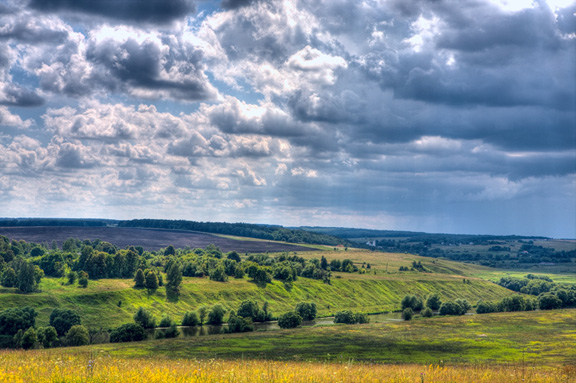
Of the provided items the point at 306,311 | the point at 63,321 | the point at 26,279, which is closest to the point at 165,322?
the point at 63,321

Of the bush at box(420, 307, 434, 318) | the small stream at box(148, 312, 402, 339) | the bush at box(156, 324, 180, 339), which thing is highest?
the bush at box(420, 307, 434, 318)

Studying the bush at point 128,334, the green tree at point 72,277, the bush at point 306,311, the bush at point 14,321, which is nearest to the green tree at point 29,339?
the bush at point 14,321

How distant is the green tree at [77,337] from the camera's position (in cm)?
13238

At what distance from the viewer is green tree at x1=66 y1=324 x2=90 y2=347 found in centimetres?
13238

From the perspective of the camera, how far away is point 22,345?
411ft

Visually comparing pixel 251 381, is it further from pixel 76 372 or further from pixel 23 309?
pixel 23 309

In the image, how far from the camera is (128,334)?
139m

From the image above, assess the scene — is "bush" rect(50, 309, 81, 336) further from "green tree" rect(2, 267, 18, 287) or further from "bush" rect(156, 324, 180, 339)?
"green tree" rect(2, 267, 18, 287)

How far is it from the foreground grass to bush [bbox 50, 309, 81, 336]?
2905 centimetres

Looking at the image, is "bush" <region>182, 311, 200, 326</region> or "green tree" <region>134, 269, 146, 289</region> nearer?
"bush" <region>182, 311, 200, 326</region>

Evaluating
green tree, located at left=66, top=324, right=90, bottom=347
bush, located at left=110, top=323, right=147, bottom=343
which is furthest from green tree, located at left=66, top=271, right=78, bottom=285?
bush, located at left=110, top=323, right=147, bottom=343

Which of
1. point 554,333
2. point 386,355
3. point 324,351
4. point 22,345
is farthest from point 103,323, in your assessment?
point 554,333

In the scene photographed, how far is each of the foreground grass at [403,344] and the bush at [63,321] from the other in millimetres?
29053

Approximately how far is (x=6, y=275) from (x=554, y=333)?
182505 millimetres
